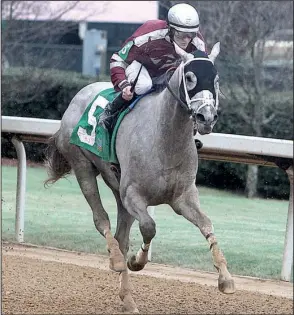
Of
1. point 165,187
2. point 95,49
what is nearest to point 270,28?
point 95,49

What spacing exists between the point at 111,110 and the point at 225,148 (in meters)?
0.93

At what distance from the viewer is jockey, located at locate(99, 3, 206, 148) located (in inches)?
173

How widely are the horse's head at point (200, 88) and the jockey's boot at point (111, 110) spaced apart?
72 centimetres

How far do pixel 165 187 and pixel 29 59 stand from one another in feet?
27.0

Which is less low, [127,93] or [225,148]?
[127,93]

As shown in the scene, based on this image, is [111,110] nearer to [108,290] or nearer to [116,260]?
[116,260]

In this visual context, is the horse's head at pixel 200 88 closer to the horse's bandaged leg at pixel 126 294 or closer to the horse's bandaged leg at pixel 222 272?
the horse's bandaged leg at pixel 222 272

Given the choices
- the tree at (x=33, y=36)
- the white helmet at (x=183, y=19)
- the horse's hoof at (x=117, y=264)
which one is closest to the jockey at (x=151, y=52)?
the white helmet at (x=183, y=19)

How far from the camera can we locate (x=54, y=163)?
583cm

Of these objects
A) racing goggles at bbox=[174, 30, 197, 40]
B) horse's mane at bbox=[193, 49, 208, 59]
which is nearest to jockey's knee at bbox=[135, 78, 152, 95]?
racing goggles at bbox=[174, 30, 197, 40]

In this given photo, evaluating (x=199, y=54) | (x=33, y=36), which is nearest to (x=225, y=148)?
(x=199, y=54)

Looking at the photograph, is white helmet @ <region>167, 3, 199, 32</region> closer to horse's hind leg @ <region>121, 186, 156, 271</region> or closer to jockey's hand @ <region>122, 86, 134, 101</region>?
jockey's hand @ <region>122, 86, 134, 101</region>

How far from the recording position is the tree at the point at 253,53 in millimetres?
11617

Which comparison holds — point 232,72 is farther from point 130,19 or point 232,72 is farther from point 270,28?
point 130,19
